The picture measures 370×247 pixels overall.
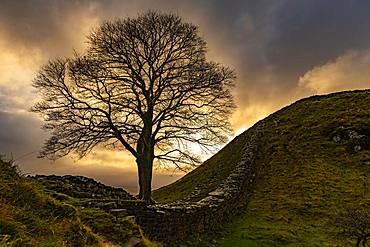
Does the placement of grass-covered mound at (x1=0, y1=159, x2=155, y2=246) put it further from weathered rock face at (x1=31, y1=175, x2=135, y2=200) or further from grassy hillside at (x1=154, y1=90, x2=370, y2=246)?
grassy hillside at (x1=154, y1=90, x2=370, y2=246)

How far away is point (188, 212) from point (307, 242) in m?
5.62

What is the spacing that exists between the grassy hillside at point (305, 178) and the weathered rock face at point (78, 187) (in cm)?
392

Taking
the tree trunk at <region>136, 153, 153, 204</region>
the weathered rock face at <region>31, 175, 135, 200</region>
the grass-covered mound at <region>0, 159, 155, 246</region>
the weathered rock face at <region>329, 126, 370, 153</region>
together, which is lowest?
the grass-covered mound at <region>0, 159, 155, 246</region>

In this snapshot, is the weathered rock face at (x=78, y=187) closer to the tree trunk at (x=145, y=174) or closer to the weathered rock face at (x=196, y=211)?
the weathered rock face at (x=196, y=211)

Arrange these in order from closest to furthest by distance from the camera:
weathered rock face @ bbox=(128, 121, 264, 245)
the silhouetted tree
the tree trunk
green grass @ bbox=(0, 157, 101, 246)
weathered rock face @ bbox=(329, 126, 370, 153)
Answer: green grass @ bbox=(0, 157, 101, 246)
weathered rock face @ bbox=(128, 121, 264, 245)
the silhouetted tree
the tree trunk
weathered rock face @ bbox=(329, 126, 370, 153)

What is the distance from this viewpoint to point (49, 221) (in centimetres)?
668

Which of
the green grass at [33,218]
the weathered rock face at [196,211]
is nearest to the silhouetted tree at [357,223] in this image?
the weathered rock face at [196,211]

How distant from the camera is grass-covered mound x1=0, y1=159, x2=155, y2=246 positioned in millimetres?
5444

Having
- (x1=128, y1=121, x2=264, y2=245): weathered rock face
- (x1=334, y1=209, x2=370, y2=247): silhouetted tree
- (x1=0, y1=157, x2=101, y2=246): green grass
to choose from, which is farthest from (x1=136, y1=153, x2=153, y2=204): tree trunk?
(x1=0, y1=157, x2=101, y2=246): green grass

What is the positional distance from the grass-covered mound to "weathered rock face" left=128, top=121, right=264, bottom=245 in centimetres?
132

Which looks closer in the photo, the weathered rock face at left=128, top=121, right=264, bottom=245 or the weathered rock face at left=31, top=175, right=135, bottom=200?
the weathered rock face at left=128, top=121, right=264, bottom=245

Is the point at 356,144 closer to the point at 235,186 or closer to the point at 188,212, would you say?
the point at 235,186

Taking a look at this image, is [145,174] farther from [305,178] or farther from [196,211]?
[305,178]

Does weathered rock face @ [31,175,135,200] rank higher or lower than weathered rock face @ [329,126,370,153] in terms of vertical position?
lower
